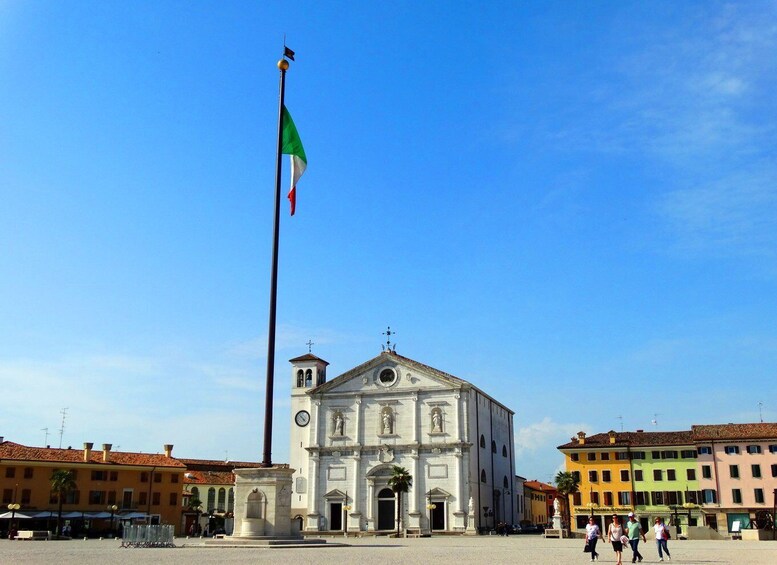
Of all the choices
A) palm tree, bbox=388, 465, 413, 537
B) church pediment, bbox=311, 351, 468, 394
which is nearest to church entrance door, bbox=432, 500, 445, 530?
palm tree, bbox=388, 465, 413, 537

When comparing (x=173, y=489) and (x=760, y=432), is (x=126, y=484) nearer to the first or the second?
(x=173, y=489)

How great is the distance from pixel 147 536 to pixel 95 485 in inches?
1152

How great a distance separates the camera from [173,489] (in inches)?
2466

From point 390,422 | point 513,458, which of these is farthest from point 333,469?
point 513,458

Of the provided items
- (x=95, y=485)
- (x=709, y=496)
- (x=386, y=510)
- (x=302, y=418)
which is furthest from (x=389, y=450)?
(x=709, y=496)

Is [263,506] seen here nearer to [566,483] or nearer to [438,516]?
[438,516]

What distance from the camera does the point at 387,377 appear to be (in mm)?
60531

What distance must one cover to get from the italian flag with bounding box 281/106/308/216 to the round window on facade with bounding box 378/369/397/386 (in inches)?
1253

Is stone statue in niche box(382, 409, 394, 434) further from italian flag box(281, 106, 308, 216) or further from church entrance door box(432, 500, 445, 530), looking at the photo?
italian flag box(281, 106, 308, 216)

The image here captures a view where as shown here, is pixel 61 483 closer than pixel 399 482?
Yes

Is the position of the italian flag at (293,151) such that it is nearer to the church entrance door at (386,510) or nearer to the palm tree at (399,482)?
the palm tree at (399,482)

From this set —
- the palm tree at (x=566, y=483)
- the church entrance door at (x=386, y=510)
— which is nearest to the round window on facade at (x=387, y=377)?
the church entrance door at (x=386, y=510)

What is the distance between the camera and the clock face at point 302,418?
62.5 meters

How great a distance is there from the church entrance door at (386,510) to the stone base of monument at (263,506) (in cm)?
2973
